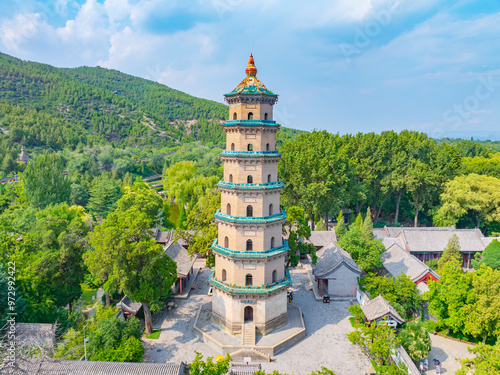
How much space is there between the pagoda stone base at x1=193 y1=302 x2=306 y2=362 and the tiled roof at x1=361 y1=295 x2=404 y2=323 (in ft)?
15.2

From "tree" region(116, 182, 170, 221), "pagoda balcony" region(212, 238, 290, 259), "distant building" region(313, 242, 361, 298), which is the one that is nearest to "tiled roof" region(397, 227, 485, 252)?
"distant building" region(313, 242, 361, 298)

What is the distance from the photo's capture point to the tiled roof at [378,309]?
2172 centimetres

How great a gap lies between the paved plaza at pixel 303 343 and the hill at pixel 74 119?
76.8 meters

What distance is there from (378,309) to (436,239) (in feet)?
61.0

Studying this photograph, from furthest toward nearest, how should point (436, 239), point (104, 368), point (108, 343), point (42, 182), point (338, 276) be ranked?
point (42, 182) < point (436, 239) < point (338, 276) < point (108, 343) < point (104, 368)

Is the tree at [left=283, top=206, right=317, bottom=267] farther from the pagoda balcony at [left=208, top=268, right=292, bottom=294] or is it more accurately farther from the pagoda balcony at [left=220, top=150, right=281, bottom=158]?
the pagoda balcony at [left=220, top=150, right=281, bottom=158]

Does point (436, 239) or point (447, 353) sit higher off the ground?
point (436, 239)

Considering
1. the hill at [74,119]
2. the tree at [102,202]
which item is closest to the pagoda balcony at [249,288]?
the tree at [102,202]

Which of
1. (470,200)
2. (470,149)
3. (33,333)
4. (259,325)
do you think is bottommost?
(259,325)

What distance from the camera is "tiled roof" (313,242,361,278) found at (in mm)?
27766

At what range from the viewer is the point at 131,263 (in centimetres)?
2181

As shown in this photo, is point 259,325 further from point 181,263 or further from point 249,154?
point 249,154

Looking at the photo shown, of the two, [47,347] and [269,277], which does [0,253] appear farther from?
[269,277]

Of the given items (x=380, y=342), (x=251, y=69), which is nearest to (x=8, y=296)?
(x=251, y=69)
